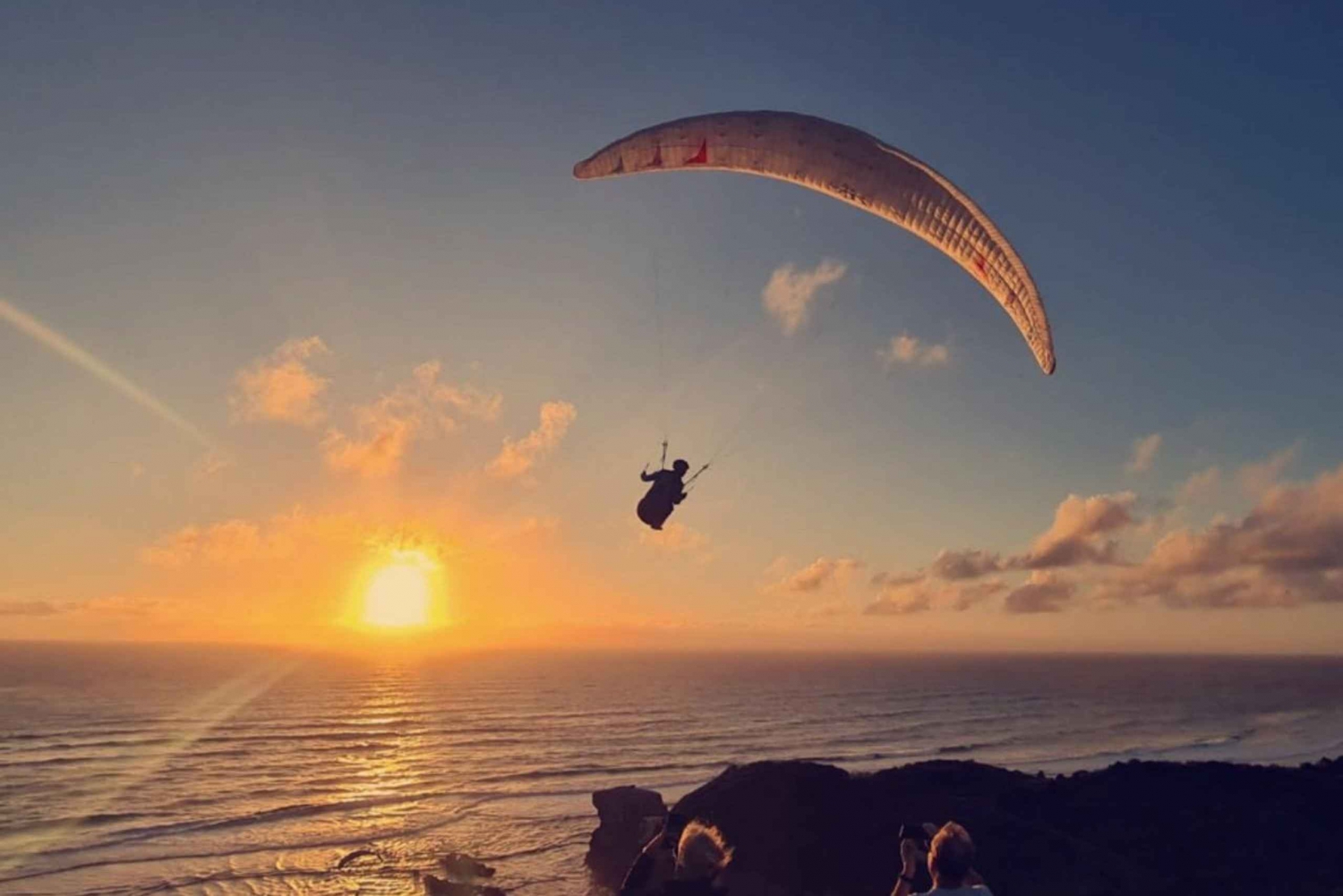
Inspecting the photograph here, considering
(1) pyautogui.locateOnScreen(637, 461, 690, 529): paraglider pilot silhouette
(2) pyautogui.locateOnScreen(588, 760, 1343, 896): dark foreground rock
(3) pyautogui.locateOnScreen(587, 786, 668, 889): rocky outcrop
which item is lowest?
(3) pyautogui.locateOnScreen(587, 786, 668, 889): rocky outcrop

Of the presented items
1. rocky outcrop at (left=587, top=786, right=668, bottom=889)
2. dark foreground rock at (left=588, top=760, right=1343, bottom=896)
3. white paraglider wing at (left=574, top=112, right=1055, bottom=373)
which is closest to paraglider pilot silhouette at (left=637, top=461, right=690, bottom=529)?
white paraglider wing at (left=574, top=112, right=1055, bottom=373)

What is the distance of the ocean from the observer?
29.0 metres

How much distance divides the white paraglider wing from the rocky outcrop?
18.9 meters

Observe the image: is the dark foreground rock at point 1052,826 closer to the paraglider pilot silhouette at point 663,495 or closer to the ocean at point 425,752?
the ocean at point 425,752

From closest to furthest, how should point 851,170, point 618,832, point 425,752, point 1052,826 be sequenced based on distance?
1. point 851,170
2. point 1052,826
3. point 618,832
4. point 425,752

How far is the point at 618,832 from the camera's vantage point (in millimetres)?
27984

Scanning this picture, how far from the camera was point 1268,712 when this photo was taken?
91.0m

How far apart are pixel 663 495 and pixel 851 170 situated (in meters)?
6.59

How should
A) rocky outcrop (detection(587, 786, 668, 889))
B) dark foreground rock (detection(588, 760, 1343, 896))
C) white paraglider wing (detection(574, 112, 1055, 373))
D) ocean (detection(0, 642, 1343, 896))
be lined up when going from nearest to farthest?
1. white paraglider wing (detection(574, 112, 1055, 373))
2. dark foreground rock (detection(588, 760, 1343, 896))
3. rocky outcrop (detection(587, 786, 668, 889))
4. ocean (detection(0, 642, 1343, 896))

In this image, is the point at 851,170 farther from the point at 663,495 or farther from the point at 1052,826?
the point at 1052,826

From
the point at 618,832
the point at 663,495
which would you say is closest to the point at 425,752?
the point at 618,832

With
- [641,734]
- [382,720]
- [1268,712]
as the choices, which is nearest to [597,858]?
[641,734]

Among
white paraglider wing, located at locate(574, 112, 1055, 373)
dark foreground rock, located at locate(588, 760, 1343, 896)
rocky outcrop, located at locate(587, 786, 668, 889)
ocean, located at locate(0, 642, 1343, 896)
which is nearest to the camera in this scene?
white paraglider wing, located at locate(574, 112, 1055, 373)

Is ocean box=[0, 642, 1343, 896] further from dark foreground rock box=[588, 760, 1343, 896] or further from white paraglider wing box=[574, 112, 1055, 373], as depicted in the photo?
Answer: white paraglider wing box=[574, 112, 1055, 373]
